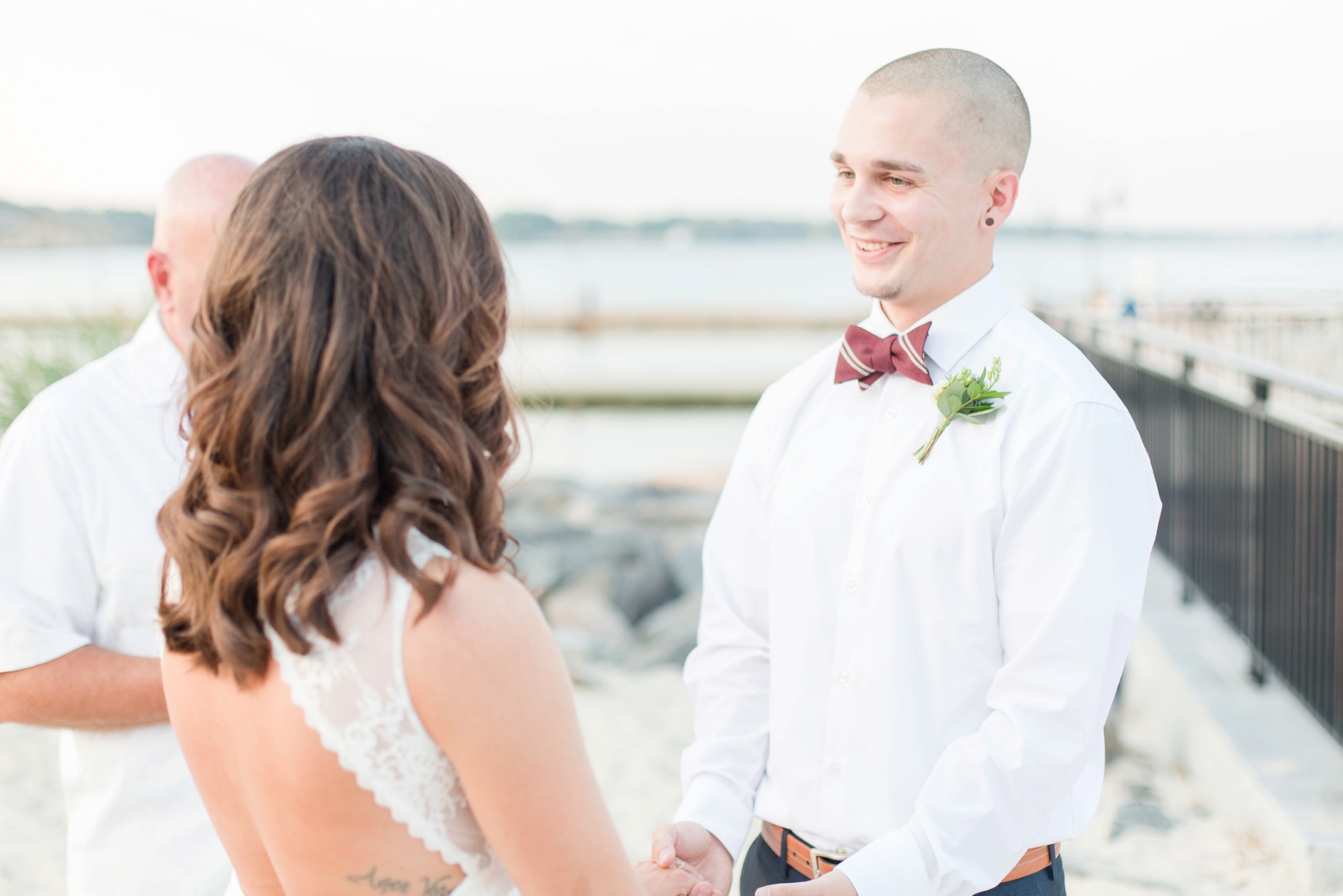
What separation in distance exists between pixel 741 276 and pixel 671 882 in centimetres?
8052

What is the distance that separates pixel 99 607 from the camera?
86.0 inches

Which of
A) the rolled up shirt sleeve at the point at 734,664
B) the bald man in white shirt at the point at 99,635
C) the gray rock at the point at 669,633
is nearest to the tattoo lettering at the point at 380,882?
the rolled up shirt sleeve at the point at 734,664

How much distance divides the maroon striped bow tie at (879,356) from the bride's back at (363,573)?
91 centimetres

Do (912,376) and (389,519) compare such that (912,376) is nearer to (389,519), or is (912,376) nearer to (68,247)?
(389,519)

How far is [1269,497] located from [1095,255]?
15.4 meters

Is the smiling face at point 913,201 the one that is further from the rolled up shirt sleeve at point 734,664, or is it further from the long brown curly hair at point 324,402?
the long brown curly hair at point 324,402

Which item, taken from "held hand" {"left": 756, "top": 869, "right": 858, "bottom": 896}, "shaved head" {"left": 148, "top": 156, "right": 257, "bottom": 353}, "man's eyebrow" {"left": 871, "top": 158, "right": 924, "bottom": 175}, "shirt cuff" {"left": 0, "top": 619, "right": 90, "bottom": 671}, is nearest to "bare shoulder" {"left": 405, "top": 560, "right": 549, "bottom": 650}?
"held hand" {"left": 756, "top": 869, "right": 858, "bottom": 896}

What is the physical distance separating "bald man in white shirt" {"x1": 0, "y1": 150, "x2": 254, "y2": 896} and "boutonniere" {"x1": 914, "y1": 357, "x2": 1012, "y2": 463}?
1434 millimetres

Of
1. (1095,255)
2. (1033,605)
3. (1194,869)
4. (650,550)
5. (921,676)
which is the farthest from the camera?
(1095,255)

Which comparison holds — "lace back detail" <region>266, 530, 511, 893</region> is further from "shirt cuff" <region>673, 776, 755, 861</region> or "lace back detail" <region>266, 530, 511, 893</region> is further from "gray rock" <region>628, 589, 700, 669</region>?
"gray rock" <region>628, 589, 700, 669</region>

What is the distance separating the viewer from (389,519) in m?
1.17

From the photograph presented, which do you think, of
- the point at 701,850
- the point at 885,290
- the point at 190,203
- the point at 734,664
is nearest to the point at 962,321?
the point at 885,290

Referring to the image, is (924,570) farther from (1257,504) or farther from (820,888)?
(1257,504)

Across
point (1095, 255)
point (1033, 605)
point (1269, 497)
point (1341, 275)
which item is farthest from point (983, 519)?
point (1095, 255)
